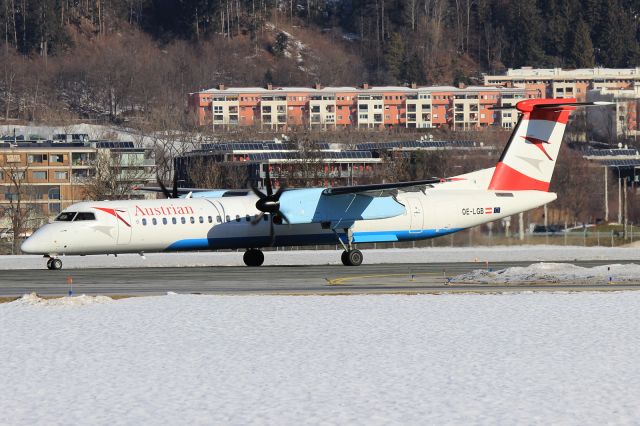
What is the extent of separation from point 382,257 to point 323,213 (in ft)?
26.2

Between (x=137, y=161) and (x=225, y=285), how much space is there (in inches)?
3984

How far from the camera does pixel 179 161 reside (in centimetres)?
15375

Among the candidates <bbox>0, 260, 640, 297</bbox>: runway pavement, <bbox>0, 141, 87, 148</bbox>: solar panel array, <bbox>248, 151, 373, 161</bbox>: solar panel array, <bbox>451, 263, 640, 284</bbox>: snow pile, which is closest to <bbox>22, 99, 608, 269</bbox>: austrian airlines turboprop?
<bbox>0, 260, 640, 297</bbox>: runway pavement

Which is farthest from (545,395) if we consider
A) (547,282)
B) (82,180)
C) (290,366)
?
(82,180)

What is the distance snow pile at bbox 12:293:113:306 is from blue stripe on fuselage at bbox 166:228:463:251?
1388cm

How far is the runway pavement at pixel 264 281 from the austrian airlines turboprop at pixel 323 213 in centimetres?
104

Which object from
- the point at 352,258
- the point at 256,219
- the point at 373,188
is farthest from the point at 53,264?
the point at 373,188

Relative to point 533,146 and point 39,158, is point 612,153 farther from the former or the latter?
point 533,146

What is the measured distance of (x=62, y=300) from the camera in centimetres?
3297

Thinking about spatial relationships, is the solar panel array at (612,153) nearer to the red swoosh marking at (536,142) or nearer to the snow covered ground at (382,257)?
the snow covered ground at (382,257)

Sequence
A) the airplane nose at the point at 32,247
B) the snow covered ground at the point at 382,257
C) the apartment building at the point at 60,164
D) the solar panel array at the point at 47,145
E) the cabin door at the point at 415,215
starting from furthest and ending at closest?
the solar panel array at the point at 47,145 < the apartment building at the point at 60,164 < the snow covered ground at the point at 382,257 < the cabin door at the point at 415,215 < the airplane nose at the point at 32,247

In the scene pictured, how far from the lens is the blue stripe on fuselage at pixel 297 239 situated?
4803 cm

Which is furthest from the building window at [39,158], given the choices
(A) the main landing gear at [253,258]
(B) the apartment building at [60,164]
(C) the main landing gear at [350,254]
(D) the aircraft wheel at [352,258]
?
(D) the aircraft wheel at [352,258]

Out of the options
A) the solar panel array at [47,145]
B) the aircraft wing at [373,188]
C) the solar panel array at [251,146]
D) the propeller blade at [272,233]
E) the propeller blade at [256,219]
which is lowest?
the propeller blade at [272,233]
